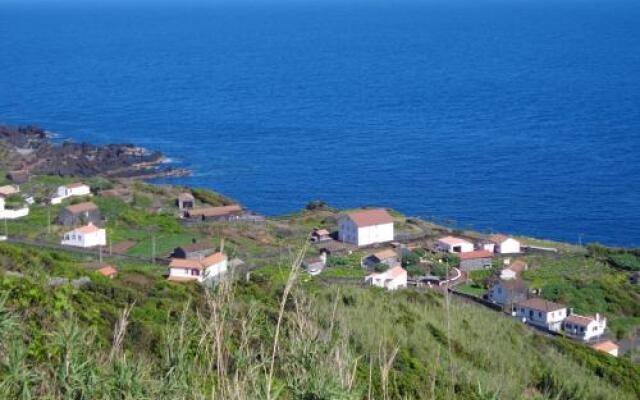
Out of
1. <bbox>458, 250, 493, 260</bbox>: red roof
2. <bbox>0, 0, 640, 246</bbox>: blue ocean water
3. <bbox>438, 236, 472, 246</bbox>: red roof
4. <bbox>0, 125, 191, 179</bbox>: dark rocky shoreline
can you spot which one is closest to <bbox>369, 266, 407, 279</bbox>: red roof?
<bbox>458, 250, 493, 260</bbox>: red roof

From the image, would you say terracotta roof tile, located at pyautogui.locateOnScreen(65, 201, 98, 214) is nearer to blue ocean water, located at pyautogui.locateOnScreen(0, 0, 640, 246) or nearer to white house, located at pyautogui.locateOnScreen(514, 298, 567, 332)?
blue ocean water, located at pyautogui.locateOnScreen(0, 0, 640, 246)

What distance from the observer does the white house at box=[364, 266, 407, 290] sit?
29.1 m

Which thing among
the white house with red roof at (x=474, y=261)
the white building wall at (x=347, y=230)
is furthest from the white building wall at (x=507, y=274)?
the white building wall at (x=347, y=230)

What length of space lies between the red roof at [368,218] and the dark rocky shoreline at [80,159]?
51.9 feet

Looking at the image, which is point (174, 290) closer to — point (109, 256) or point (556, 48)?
point (109, 256)

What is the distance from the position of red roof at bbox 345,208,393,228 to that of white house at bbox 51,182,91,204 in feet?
39.5

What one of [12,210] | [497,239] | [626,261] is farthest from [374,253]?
[12,210]

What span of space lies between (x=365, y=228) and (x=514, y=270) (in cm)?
582

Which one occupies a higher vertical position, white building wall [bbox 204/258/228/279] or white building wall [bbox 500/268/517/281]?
white building wall [bbox 204/258/228/279]

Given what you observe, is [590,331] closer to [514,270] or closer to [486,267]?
[514,270]

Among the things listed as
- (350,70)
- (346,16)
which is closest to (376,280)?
(350,70)

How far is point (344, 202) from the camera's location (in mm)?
45000

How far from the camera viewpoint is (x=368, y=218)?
35.3 m

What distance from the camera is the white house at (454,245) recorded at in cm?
3412
